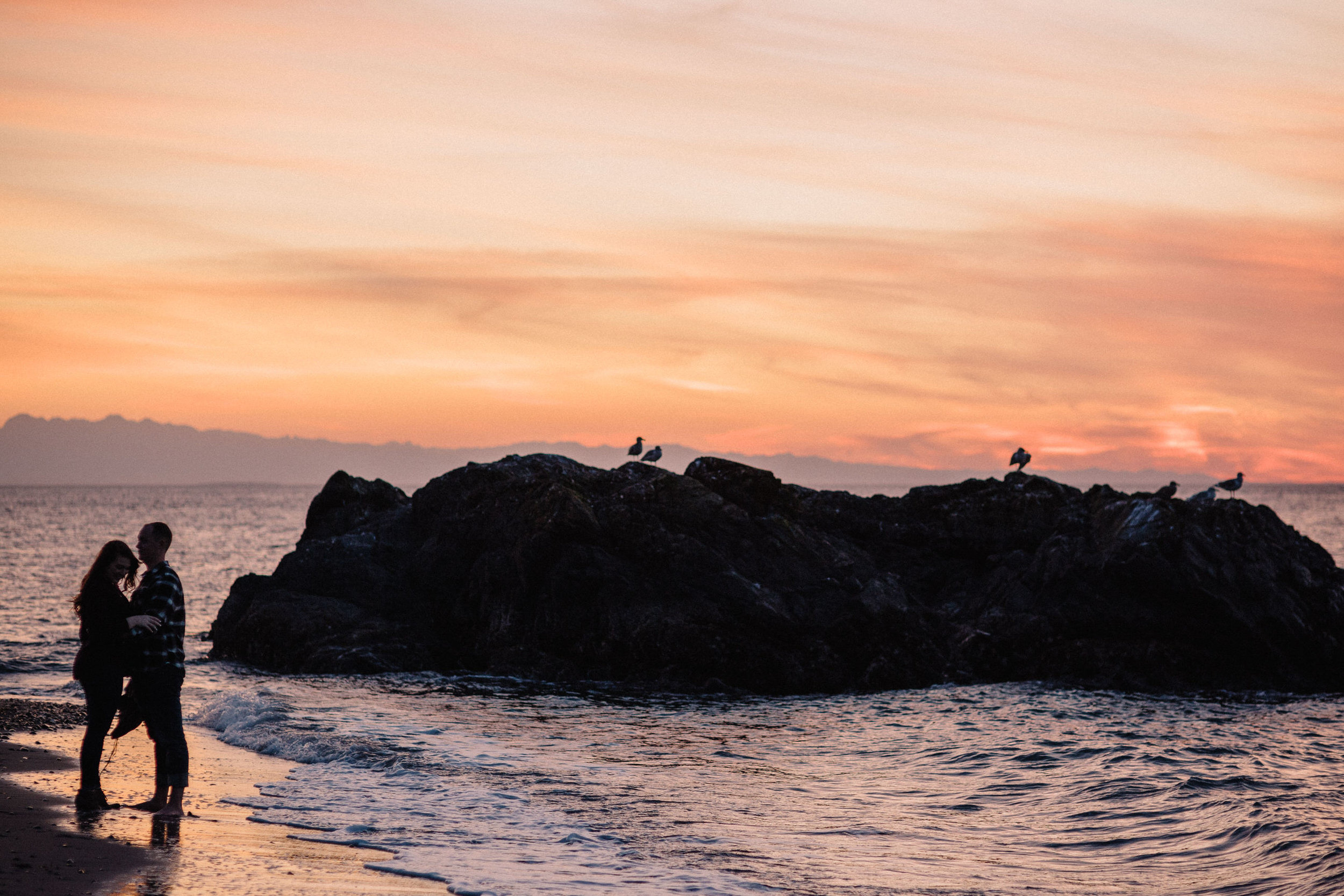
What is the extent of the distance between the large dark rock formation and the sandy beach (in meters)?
12.0

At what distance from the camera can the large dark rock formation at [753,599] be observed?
24.0 meters

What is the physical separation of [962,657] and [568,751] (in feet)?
39.2

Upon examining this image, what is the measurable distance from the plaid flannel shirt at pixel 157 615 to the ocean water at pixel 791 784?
2010 mm

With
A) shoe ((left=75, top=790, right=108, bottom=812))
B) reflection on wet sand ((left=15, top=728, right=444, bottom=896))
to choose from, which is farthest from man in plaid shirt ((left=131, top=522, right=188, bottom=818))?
shoe ((left=75, top=790, right=108, bottom=812))

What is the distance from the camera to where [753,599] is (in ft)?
80.0

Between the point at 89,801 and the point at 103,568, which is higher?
the point at 103,568

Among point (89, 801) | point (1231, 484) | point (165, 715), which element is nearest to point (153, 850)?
point (165, 715)

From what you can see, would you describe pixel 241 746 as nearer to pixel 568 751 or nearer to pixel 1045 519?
pixel 568 751

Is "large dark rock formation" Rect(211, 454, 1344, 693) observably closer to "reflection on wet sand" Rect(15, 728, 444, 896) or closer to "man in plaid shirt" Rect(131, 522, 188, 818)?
"reflection on wet sand" Rect(15, 728, 444, 896)

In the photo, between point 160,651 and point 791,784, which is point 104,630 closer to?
point 160,651

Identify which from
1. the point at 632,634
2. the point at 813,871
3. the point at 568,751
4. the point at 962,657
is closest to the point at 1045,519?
the point at 962,657

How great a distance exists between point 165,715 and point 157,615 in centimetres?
99

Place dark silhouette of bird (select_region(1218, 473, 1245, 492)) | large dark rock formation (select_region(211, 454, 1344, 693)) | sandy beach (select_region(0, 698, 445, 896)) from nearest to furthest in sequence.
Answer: sandy beach (select_region(0, 698, 445, 896))
large dark rock formation (select_region(211, 454, 1344, 693))
dark silhouette of bird (select_region(1218, 473, 1245, 492))

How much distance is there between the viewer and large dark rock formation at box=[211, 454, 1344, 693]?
24.0 metres
